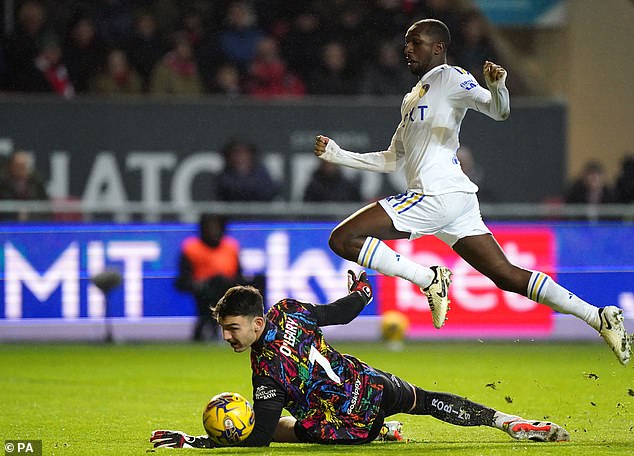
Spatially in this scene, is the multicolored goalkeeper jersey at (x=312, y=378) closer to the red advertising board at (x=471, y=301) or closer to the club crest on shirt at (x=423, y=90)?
the club crest on shirt at (x=423, y=90)

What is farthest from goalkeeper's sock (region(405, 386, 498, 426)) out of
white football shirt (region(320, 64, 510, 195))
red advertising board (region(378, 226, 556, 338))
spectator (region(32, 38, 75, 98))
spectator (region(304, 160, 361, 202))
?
spectator (region(32, 38, 75, 98))

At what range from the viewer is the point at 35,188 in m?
15.0

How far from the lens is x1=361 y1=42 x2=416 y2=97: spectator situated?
17.2 meters

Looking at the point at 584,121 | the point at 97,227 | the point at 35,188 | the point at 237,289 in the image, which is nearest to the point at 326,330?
the point at 97,227

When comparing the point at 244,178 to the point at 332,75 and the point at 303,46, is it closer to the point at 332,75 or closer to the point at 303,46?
the point at 332,75

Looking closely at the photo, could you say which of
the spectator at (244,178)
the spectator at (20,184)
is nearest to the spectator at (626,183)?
the spectator at (244,178)

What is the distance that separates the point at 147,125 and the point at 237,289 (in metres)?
9.75

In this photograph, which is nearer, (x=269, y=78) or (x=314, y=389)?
(x=314, y=389)

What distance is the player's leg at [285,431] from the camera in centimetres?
738

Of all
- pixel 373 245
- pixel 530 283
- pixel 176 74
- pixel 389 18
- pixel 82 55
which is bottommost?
pixel 530 283

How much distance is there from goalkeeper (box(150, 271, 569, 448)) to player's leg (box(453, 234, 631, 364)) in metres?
0.79

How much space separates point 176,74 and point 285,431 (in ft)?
33.1

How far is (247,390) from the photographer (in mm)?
10344

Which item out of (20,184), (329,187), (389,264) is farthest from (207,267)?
(389,264)
